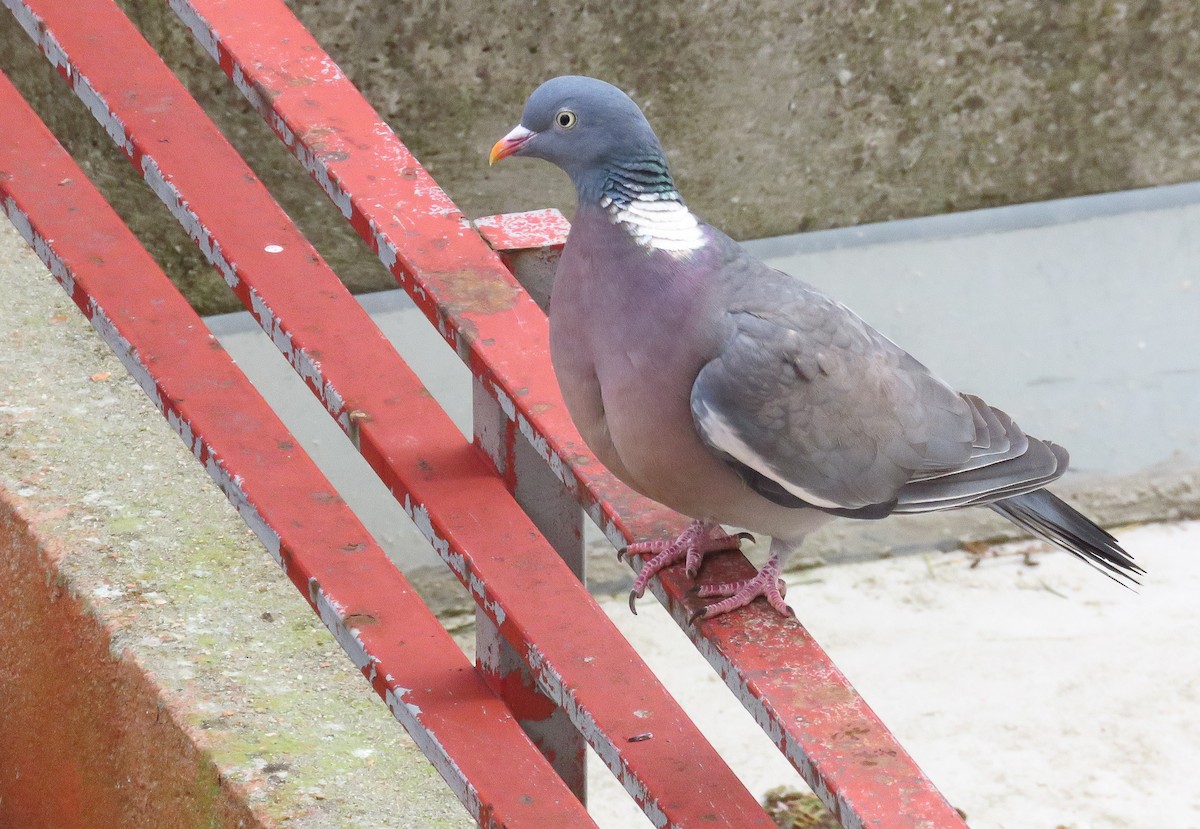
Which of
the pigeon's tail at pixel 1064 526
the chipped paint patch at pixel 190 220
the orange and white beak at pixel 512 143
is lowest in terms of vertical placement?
the pigeon's tail at pixel 1064 526

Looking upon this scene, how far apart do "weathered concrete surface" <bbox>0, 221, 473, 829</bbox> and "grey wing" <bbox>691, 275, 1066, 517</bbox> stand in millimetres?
592

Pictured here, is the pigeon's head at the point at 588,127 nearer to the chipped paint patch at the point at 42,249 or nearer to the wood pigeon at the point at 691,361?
the wood pigeon at the point at 691,361

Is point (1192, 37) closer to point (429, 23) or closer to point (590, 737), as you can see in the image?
point (429, 23)

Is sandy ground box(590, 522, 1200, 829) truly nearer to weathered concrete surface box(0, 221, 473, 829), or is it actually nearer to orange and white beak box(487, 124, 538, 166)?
weathered concrete surface box(0, 221, 473, 829)

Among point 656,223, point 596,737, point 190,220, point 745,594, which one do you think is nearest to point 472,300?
point 656,223

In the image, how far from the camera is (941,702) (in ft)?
14.4

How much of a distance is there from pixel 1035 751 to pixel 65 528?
111 inches

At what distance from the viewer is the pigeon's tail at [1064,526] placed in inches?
87.5

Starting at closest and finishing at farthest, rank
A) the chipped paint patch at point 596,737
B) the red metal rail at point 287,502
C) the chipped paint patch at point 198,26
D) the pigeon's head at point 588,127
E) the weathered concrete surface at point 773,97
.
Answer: the chipped paint patch at point 596,737
the red metal rail at point 287,502
the pigeon's head at point 588,127
the chipped paint patch at point 198,26
the weathered concrete surface at point 773,97

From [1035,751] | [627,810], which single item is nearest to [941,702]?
[1035,751]

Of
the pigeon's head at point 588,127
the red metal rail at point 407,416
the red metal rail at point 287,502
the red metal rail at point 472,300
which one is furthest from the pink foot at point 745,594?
the pigeon's head at point 588,127

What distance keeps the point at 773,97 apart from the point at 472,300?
8.62 ft

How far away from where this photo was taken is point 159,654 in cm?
205

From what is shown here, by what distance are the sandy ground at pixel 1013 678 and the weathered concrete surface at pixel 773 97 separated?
3.76ft
